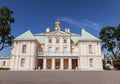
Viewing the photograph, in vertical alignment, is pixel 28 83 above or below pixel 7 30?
below

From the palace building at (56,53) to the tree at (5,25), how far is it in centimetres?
178

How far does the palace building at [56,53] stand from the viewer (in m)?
32.1

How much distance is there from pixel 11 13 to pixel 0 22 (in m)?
3.48

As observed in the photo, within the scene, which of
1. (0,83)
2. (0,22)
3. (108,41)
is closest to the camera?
(0,83)

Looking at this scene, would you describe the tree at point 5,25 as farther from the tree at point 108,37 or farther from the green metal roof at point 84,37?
the tree at point 108,37

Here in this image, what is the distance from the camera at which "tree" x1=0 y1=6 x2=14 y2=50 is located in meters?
31.5

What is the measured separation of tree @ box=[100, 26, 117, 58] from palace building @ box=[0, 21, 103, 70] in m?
7.57

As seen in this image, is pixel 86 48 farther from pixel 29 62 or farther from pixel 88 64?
pixel 29 62

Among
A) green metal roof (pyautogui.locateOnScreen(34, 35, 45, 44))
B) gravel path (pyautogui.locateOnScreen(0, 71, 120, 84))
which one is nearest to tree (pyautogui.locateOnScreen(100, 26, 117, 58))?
green metal roof (pyautogui.locateOnScreen(34, 35, 45, 44))

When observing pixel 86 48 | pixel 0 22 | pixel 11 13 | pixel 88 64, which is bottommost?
pixel 88 64

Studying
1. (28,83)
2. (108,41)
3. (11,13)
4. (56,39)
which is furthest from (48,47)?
(28,83)

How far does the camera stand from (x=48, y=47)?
36.1 meters

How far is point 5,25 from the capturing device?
31.9 metres

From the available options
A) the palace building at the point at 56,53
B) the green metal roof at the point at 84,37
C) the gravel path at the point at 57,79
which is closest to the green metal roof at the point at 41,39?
the palace building at the point at 56,53
